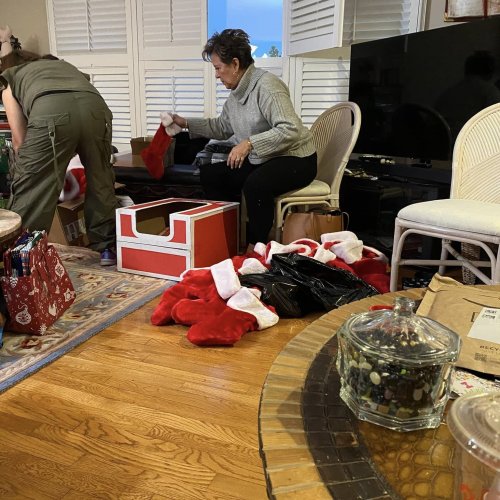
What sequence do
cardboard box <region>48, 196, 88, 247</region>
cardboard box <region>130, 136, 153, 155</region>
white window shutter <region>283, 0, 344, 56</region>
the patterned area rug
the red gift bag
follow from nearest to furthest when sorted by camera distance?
the patterned area rug → the red gift bag → white window shutter <region>283, 0, 344, 56</region> → cardboard box <region>48, 196, 88, 247</region> → cardboard box <region>130, 136, 153, 155</region>

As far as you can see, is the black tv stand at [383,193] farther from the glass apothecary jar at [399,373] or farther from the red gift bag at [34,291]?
the glass apothecary jar at [399,373]

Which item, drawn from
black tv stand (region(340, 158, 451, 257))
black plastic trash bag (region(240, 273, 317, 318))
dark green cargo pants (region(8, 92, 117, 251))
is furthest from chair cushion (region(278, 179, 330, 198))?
dark green cargo pants (region(8, 92, 117, 251))

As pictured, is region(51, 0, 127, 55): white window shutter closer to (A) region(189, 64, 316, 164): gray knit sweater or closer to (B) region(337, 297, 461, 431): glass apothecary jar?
(A) region(189, 64, 316, 164): gray knit sweater

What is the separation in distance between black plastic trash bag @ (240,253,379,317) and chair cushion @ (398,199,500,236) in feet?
1.21

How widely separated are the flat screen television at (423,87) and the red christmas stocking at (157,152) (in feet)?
3.85

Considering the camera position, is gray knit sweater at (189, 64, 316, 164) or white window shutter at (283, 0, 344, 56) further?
white window shutter at (283, 0, 344, 56)

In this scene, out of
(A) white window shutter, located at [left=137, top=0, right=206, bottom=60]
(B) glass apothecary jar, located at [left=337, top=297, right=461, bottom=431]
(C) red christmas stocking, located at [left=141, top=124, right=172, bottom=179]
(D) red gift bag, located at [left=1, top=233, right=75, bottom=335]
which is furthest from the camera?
(A) white window shutter, located at [left=137, top=0, right=206, bottom=60]

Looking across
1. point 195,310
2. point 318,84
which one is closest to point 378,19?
point 318,84

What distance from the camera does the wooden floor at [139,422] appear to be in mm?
1169

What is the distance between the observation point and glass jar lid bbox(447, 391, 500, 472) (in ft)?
1.30

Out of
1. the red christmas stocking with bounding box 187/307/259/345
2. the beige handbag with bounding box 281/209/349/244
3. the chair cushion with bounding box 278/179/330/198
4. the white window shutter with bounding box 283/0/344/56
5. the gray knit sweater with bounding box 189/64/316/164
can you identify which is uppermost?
the white window shutter with bounding box 283/0/344/56

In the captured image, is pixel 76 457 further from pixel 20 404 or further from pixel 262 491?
pixel 262 491

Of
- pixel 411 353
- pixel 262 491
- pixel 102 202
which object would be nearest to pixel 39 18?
pixel 102 202

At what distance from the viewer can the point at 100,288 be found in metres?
2.42
